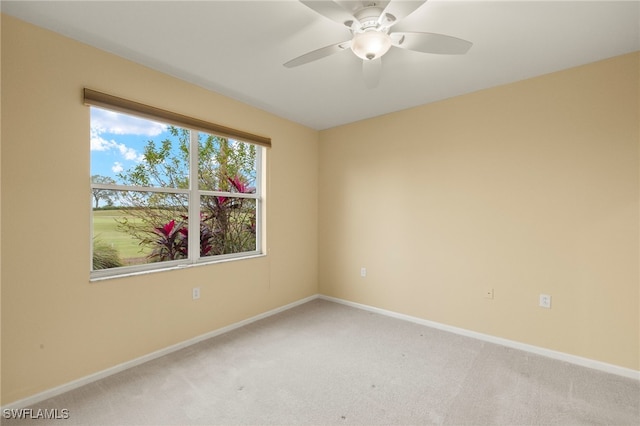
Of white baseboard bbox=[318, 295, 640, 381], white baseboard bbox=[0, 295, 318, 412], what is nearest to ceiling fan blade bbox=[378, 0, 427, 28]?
white baseboard bbox=[318, 295, 640, 381]

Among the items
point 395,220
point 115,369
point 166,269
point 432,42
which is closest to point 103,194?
point 166,269

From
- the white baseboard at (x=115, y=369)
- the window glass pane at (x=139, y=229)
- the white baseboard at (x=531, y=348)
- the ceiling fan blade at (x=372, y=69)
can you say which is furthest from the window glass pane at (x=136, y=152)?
the white baseboard at (x=531, y=348)

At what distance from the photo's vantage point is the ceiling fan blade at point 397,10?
1.39 meters

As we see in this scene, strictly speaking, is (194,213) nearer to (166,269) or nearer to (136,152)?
(166,269)

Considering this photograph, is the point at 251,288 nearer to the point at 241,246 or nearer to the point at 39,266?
the point at 241,246

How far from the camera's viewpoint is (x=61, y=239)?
1967 millimetres

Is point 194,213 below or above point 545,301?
above

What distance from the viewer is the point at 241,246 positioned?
3.31m

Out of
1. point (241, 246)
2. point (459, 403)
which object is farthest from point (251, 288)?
point (459, 403)

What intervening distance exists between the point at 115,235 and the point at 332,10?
2288 millimetres

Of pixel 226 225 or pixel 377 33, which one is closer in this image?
pixel 377 33

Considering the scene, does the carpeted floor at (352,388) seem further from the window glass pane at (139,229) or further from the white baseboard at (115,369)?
the window glass pane at (139,229)

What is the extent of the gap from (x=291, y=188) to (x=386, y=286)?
5.57 ft

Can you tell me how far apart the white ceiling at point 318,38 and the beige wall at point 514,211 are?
13.2 inches
